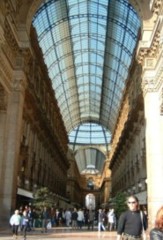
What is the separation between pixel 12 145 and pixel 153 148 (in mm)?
8582

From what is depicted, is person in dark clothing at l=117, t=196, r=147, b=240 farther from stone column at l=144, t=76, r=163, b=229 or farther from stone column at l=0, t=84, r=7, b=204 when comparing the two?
stone column at l=0, t=84, r=7, b=204

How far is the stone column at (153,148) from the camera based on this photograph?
2176 centimetres

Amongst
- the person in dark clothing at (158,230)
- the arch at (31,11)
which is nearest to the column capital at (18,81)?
the arch at (31,11)

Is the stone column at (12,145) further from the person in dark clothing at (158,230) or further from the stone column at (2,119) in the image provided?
the person in dark clothing at (158,230)

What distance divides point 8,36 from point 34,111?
1092cm

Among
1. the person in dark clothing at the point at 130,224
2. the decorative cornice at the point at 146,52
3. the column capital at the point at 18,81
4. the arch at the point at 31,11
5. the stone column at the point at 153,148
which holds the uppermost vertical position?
the arch at the point at 31,11

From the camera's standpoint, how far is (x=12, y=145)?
22.7 meters

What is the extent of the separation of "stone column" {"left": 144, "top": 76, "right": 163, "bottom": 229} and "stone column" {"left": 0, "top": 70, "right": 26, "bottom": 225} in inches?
317

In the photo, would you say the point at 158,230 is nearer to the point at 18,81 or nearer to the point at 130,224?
the point at 130,224

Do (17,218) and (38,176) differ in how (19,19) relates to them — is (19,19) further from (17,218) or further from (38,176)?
(38,176)

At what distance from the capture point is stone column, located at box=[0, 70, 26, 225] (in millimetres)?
21734

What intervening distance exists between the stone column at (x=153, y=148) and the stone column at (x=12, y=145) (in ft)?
26.4

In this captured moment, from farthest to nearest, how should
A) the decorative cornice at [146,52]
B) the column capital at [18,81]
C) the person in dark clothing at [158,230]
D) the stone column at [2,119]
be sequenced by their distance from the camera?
the column capital at [18,81] < the decorative cornice at [146,52] < the stone column at [2,119] < the person in dark clothing at [158,230]

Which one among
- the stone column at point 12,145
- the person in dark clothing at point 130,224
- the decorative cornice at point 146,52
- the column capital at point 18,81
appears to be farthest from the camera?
the column capital at point 18,81
